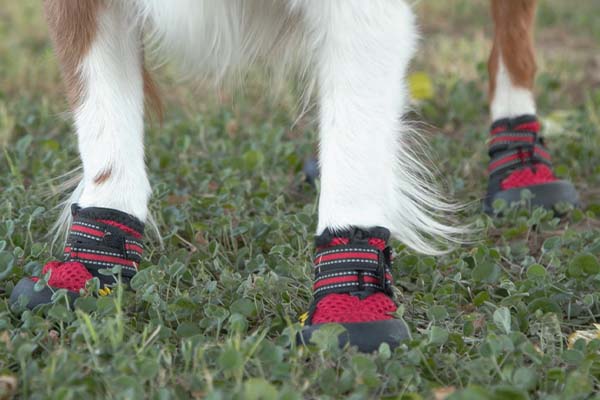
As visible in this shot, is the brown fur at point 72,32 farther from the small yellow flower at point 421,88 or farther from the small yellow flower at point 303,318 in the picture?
the small yellow flower at point 421,88

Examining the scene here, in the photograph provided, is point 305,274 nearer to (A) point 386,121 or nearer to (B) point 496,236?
(A) point 386,121

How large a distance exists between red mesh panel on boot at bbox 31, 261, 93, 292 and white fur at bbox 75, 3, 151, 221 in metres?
0.16

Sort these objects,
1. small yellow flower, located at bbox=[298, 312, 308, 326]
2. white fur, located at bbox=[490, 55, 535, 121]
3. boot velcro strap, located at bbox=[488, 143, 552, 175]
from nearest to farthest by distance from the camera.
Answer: small yellow flower, located at bbox=[298, 312, 308, 326], boot velcro strap, located at bbox=[488, 143, 552, 175], white fur, located at bbox=[490, 55, 535, 121]

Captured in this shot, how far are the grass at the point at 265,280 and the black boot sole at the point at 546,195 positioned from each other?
0.19ft

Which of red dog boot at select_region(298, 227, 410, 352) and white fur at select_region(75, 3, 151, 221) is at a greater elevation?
white fur at select_region(75, 3, 151, 221)

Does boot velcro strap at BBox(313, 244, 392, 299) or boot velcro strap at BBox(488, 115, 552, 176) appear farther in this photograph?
boot velcro strap at BBox(488, 115, 552, 176)

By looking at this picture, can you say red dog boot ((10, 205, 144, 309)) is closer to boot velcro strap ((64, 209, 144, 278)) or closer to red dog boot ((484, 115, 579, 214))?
boot velcro strap ((64, 209, 144, 278))

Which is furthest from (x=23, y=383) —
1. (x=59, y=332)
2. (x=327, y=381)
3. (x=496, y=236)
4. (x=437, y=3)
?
(x=437, y=3)

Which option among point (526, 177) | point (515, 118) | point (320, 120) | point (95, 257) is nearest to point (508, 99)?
point (515, 118)

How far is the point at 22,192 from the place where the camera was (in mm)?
2807

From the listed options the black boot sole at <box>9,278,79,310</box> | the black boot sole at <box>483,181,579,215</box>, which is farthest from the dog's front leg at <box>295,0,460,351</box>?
the black boot sole at <box>483,181,579,215</box>

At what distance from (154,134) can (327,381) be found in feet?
6.53

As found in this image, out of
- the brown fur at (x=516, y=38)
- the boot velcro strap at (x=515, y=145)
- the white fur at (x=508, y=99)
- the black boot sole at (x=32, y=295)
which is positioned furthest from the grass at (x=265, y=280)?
the brown fur at (x=516, y=38)

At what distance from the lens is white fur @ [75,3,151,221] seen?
2188mm
